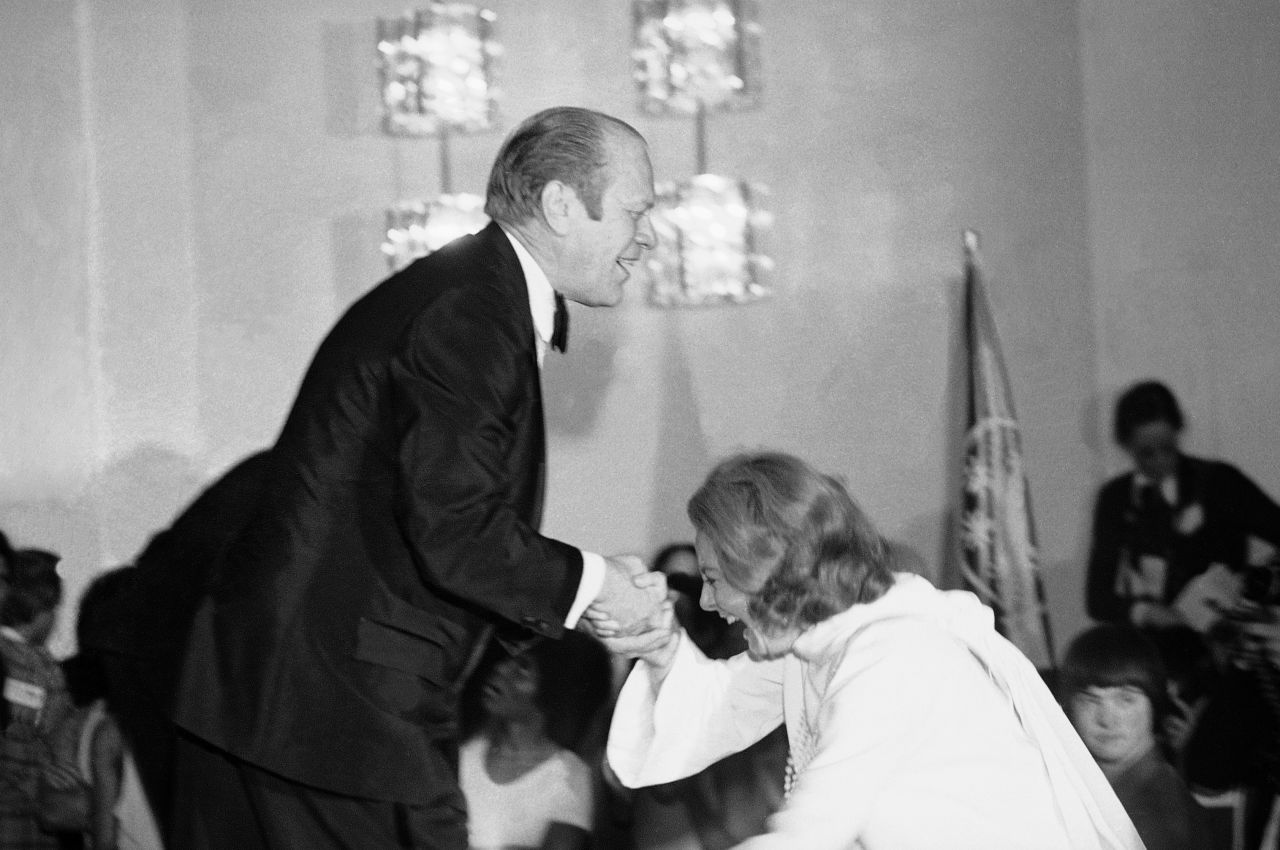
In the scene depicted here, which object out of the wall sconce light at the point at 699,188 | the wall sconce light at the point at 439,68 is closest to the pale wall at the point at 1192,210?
the wall sconce light at the point at 699,188

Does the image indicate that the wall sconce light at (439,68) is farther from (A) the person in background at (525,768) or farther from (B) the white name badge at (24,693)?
(B) the white name badge at (24,693)

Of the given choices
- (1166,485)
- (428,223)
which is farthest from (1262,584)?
(428,223)

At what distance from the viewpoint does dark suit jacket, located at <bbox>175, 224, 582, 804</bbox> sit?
2268 millimetres

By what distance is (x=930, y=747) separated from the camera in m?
2.24

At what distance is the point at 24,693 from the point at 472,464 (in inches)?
113

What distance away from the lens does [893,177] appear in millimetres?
6246

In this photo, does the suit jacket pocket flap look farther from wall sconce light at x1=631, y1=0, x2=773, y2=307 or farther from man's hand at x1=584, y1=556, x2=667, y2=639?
wall sconce light at x1=631, y1=0, x2=773, y2=307

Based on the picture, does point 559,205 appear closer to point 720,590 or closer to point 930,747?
point 720,590

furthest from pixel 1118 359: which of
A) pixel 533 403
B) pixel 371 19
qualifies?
pixel 533 403

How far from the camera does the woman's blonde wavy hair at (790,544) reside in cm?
232

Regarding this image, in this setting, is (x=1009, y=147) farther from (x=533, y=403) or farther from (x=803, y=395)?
(x=533, y=403)

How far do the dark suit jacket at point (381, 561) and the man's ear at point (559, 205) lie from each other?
25 centimetres

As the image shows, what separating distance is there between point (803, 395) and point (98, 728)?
2.89m

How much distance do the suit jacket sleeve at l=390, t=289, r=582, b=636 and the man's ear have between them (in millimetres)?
249
